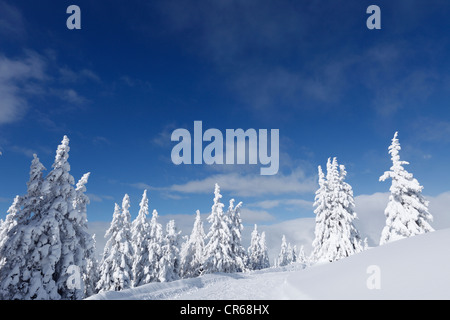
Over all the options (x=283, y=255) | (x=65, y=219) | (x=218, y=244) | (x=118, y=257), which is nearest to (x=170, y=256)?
(x=218, y=244)

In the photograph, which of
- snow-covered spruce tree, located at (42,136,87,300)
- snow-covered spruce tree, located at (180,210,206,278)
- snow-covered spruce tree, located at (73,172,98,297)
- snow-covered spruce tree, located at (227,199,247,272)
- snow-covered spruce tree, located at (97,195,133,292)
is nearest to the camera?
snow-covered spruce tree, located at (42,136,87,300)

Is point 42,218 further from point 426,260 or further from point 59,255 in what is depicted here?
point 426,260

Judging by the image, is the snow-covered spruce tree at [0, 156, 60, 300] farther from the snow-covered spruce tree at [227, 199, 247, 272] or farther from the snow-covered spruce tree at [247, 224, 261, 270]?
the snow-covered spruce tree at [247, 224, 261, 270]

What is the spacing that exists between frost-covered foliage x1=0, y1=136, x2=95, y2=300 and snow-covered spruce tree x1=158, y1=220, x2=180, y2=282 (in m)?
17.8

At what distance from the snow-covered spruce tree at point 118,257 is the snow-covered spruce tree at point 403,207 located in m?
28.6

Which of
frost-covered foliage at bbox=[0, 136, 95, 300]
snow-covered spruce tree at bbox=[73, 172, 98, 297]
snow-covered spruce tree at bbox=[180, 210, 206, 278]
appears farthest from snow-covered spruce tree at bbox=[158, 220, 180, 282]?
frost-covered foliage at bbox=[0, 136, 95, 300]

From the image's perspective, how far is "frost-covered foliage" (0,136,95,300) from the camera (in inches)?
639

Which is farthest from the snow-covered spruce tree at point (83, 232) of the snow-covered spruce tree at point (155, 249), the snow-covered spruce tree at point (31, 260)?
the snow-covered spruce tree at point (155, 249)

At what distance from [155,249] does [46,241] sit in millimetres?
21302

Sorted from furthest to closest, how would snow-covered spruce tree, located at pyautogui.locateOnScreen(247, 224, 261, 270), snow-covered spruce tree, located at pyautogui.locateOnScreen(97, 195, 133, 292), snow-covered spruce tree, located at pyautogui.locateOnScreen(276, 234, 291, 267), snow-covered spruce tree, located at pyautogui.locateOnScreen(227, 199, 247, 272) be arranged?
snow-covered spruce tree, located at pyautogui.locateOnScreen(276, 234, 291, 267)
snow-covered spruce tree, located at pyautogui.locateOnScreen(247, 224, 261, 270)
snow-covered spruce tree, located at pyautogui.locateOnScreen(227, 199, 247, 272)
snow-covered spruce tree, located at pyautogui.locateOnScreen(97, 195, 133, 292)

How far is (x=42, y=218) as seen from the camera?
57.3 feet

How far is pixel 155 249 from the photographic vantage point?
3694cm

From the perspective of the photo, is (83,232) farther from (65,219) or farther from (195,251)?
(195,251)
